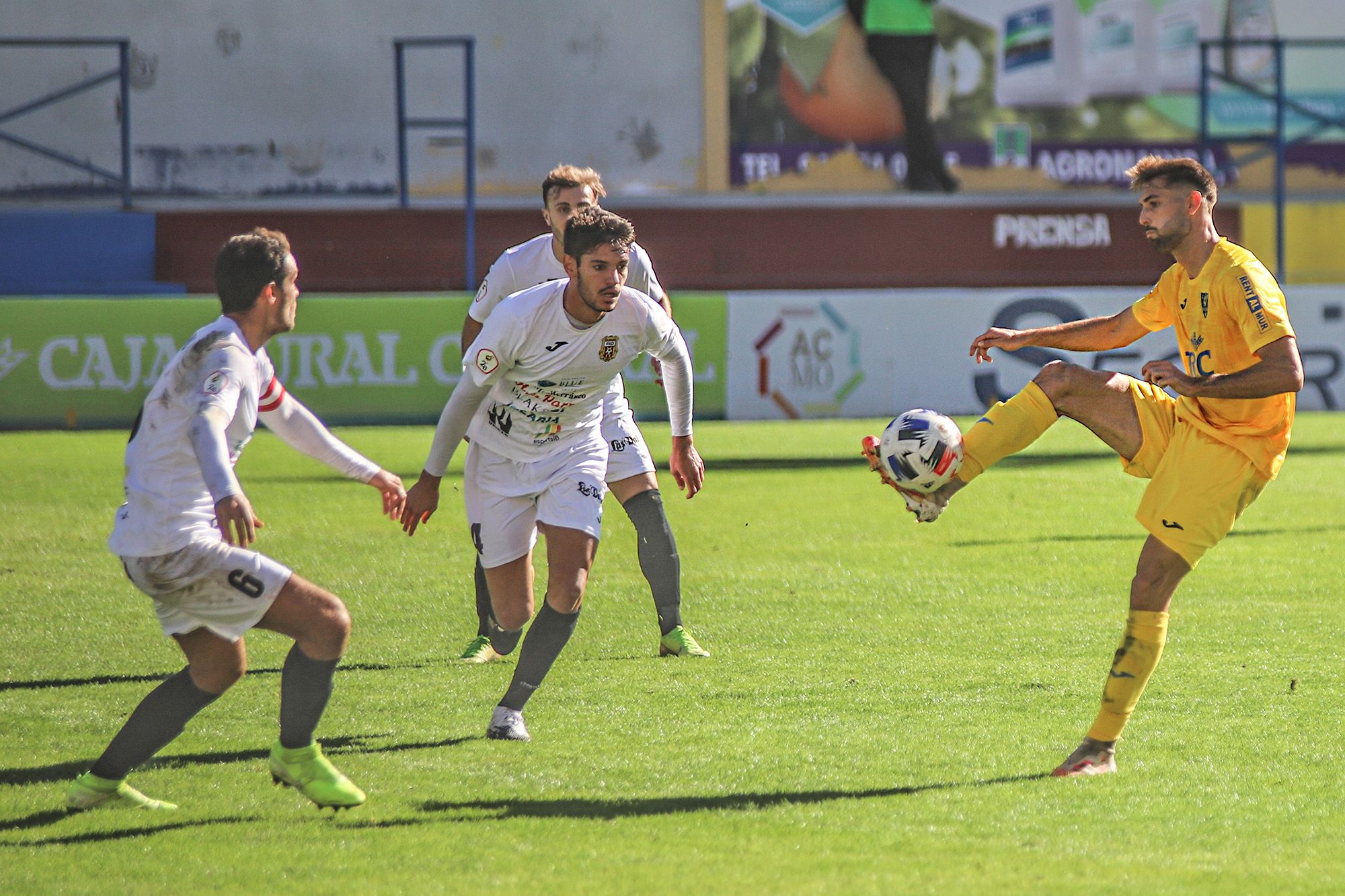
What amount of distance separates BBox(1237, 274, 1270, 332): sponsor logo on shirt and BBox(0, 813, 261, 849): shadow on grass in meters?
3.40

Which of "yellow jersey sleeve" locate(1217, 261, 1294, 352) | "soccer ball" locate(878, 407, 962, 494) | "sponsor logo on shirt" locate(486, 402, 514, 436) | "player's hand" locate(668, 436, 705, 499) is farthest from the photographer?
"player's hand" locate(668, 436, 705, 499)

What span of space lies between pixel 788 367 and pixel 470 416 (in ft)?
40.7

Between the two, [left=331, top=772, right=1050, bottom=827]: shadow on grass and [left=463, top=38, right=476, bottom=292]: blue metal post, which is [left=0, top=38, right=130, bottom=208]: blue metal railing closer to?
[left=463, top=38, right=476, bottom=292]: blue metal post

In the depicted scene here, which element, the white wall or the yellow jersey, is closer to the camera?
the yellow jersey

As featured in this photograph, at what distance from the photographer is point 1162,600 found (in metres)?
5.44

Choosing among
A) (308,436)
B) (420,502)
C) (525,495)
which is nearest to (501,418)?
(525,495)

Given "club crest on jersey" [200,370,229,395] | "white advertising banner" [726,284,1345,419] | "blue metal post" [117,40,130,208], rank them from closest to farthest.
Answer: "club crest on jersey" [200,370,229,395] < "white advertising banner" [726,284,1345,419] < "blue metal post" [117,40,130,208]

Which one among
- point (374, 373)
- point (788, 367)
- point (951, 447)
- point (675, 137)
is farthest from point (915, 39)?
point (951, 447)

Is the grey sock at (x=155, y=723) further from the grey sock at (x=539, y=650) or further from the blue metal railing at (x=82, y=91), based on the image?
the blue metal railing at (x=82, y=91)

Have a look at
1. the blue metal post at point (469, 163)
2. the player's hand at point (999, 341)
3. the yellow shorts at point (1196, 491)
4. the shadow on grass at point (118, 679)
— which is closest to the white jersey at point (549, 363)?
the player's hand at point (999, 341)

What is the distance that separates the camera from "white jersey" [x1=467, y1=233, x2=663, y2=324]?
729cm

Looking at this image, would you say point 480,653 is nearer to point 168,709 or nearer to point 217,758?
point 217,758

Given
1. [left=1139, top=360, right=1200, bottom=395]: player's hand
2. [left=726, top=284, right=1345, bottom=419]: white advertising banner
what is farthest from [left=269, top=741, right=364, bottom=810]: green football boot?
[left=726, top=284, right=1345, bottom=419]: white advertising banner

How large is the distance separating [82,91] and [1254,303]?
1995 centimetres
